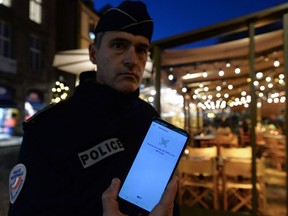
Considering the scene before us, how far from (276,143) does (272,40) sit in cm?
424

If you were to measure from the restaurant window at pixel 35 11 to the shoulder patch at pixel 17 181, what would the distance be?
1.40 meters

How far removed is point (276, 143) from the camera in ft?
24.7

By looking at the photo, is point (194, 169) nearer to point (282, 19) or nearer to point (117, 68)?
point (282, 19)

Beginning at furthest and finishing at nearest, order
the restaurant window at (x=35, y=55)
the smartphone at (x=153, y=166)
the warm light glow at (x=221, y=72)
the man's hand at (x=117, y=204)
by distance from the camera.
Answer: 1. the warm light glow at (x=221, y=72)
2. the restaurant window at (x=35, y=55)
3. the smartphone at (x=153, y=166)
4. the man's hand at (x=117, y=204)

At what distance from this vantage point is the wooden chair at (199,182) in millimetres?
4522

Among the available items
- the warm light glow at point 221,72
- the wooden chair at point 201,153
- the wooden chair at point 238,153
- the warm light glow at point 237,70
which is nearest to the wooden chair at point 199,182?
the wooden chair at point 201,153

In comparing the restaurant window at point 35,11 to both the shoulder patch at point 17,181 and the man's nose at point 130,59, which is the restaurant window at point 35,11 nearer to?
the man's nose at point 130,59

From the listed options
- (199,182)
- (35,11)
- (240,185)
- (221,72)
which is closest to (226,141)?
(221,72)

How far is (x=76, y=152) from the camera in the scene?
0.98 meters

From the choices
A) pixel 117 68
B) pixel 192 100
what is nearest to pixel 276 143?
pixel 192 100

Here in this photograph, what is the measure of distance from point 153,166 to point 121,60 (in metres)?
0.46

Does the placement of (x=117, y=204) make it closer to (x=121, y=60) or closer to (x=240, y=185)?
(x=121, y=60)

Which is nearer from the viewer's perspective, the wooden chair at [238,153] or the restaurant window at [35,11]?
the restaurant window at [35,11]

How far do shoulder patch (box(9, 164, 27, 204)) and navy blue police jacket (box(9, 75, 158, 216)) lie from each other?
16 millimetres
